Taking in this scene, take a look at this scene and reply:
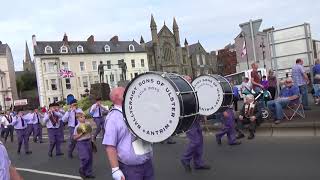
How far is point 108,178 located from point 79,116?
5.63 ft

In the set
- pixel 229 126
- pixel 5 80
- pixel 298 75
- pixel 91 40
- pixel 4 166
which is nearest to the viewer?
pixel 4 166

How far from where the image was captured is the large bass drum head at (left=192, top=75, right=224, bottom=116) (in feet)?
36.4

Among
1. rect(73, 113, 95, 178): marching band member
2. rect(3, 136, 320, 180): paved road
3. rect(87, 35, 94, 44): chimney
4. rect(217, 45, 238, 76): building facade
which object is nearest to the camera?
rect(3, 136, 320, 180): paved road

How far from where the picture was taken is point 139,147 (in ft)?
18.0

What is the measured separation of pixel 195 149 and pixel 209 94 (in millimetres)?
1782

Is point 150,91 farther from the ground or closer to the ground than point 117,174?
farther from the ground

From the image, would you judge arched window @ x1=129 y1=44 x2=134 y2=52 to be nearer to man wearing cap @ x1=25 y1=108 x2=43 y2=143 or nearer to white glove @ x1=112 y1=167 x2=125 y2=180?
man wearing cap @ x1=25 y1=108 x2=43 y2=143

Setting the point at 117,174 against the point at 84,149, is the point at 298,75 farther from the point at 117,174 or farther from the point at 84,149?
the point at 117,174

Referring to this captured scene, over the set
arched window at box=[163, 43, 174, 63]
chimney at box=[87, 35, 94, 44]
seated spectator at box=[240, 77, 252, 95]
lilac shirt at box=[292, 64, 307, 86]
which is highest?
chimney at box=[87, 35, 94, 44]

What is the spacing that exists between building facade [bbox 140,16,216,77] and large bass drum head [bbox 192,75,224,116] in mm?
86546

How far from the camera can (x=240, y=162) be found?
10.3m

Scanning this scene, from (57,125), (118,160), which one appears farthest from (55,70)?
(118,160)

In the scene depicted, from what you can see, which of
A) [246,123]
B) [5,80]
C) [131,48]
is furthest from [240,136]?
[5,80]

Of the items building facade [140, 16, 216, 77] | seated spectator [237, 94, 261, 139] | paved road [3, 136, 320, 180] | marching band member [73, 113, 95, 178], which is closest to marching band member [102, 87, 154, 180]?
paved road [3, 136, 320, 180]
